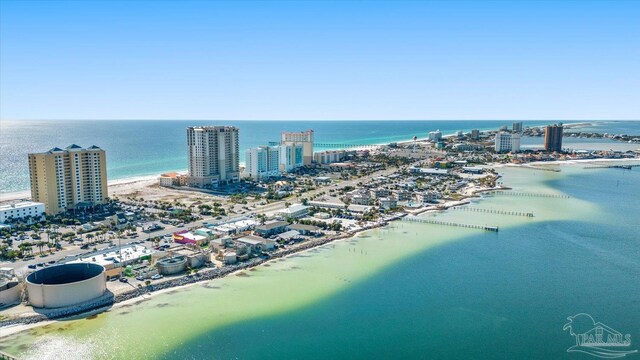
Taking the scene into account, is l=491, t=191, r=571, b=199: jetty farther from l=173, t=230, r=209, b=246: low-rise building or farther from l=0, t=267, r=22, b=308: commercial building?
l=0, t=267, r=22, b=308: commercial building

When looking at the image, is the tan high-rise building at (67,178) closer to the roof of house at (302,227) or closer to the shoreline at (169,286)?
the roof of house at (302,227)

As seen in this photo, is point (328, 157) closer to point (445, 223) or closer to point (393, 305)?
point (445, 223)

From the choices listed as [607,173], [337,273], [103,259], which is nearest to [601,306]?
[337,273]

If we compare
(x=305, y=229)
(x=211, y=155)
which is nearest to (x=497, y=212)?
(x=305, y=229)

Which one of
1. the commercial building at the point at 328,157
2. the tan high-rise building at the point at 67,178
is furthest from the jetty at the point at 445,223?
the commercial building at the point at 328,157

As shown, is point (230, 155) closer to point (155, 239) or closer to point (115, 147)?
point (155, 239)
